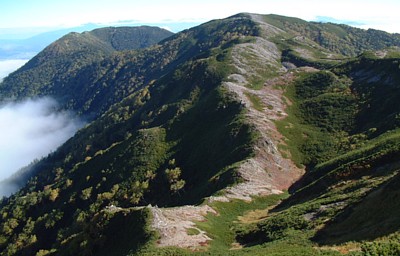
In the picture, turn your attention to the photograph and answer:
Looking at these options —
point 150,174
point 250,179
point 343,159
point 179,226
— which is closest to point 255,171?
point 250,179

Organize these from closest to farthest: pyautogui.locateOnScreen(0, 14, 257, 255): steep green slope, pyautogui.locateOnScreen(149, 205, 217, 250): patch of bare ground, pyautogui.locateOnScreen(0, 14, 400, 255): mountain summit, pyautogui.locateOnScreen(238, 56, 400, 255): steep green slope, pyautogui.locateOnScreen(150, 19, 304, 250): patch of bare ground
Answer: pyautogui.locateOnScreen(238, 56, 400, 255): steep green slope → pyautogui.locateOnScreen(0, 14, 400, 255): mountain summit → pyautogui.locateOnScreen(149, 205, 217, 250): patch of bare ground → pyautogui.locateOnScreen(150, 19, 304, 250): patch of bare ground → pyautogui.locateOnScreen(0, 14, 257, 255): steep green slope

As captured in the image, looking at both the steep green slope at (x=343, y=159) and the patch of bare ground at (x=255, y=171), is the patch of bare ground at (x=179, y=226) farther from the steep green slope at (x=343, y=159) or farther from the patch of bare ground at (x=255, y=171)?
the steep green slope at (x=343, y=159)

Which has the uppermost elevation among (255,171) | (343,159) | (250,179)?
(343,159)

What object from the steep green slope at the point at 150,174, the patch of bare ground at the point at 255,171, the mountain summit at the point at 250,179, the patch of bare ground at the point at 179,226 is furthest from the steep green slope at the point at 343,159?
the steep green slope at the point at 150,174

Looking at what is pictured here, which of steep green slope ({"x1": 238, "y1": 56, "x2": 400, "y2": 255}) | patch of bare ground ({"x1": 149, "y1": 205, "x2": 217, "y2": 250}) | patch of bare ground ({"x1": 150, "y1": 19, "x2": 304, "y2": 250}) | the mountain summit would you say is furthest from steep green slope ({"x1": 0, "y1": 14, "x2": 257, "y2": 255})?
patch of bare ground ({"x1": 149, "y1": 205, "x2": 217, "y2": 250})

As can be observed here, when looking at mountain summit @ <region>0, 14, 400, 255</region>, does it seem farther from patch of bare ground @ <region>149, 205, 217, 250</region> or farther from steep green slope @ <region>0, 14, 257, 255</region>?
steep green slope @ <region>0, 14, 257, 255</region>

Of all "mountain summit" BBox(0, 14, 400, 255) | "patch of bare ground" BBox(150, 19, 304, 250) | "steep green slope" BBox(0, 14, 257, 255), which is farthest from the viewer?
"steep green slope" BBox(0, 14, 257, 255)

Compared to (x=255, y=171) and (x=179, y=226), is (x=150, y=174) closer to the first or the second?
(x=255, y=171)

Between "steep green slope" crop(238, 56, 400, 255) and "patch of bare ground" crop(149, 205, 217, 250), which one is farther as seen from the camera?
"patch of bare ground" crop(149, 205, 217, 250)
